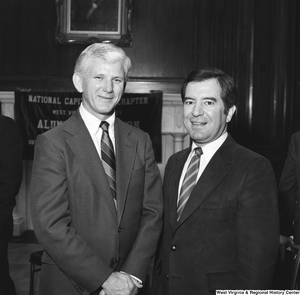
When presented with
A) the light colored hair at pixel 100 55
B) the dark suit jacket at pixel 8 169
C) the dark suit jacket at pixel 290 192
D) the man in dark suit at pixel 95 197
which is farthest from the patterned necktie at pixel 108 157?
the dark suit jacket at pixel 290 192

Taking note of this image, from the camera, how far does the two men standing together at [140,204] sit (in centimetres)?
173

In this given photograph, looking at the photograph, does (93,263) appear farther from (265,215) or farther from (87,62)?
(87,62)

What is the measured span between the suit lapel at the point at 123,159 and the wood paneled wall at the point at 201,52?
3.37 metres

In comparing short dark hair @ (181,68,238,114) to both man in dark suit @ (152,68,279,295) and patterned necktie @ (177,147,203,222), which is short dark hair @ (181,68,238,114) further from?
patterned necktie @ (177,147,203,222)

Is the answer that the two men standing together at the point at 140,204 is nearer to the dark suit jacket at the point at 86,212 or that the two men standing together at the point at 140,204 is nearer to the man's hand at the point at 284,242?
the dark suit jacket at the point at 86,212

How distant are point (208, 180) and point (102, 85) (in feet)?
2.03

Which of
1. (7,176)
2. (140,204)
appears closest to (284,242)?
(140,204)

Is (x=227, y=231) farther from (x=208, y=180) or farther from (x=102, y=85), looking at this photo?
(x=102, y=85)

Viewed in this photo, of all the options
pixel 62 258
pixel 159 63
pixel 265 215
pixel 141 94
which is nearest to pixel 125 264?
pixel 62 258

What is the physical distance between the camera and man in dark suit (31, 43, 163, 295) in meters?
1.75

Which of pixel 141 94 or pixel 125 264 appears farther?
pixel 141 94

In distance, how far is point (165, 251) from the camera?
193 cm

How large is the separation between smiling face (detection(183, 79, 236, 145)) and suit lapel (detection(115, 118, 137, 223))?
29 centimetres

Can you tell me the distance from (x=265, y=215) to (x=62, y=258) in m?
0.84
